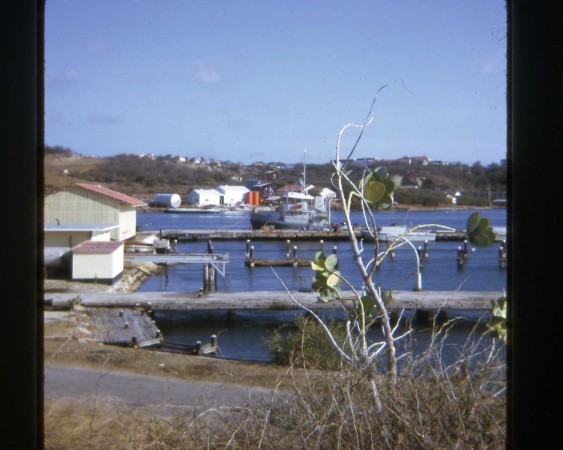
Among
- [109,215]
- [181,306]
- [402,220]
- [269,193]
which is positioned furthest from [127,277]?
[402,220]

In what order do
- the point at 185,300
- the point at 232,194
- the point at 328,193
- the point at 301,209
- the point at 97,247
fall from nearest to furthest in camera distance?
the point at 328,193, the point at 301,209, the point at 232,194, the point at 97,247, the point at 185,300

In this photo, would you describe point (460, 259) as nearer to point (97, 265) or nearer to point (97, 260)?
point (97, 260)

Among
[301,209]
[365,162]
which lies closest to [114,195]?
[301,209]

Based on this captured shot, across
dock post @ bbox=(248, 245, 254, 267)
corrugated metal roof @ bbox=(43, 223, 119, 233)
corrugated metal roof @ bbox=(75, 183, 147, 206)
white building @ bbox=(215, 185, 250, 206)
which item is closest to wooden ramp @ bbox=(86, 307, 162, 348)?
dock post @ bbox=(248, 245, 254, 267)

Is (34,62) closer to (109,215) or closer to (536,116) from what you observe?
(536,116)

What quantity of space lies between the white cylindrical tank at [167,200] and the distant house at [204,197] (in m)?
0.22

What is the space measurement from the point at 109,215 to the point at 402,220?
6345 mm

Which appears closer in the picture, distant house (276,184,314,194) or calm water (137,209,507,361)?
distant house (276,184,314,194)

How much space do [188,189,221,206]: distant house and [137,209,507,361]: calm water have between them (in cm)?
28

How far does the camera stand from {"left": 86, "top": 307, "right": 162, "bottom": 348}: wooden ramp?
41.5ft

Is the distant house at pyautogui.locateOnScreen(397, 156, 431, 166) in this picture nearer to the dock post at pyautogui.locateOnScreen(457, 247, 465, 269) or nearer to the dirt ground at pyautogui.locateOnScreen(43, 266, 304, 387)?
the dirt ground at pyautogui.locateOnScreen(43, 266, 304, 387)

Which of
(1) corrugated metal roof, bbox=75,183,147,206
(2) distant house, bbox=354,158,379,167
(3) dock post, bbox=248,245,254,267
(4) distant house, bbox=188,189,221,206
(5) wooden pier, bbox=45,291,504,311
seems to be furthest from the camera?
(3) dock post, bbox=248,245,254,267

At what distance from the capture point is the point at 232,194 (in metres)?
6.38

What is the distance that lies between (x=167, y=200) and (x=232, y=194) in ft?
2.41
